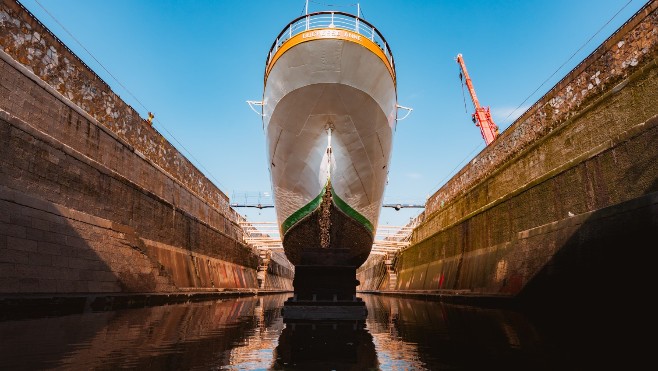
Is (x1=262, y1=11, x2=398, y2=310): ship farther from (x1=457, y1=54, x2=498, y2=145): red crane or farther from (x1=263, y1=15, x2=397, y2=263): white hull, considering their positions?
(x1=457, y1=54, x2=498, y2=145): red crane

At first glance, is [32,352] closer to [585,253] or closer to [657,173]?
[585,253]

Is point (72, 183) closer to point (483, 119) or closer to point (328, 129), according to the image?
point (328, 129)

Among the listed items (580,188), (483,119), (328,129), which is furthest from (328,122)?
(483,119)

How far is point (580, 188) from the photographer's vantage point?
7.88 m

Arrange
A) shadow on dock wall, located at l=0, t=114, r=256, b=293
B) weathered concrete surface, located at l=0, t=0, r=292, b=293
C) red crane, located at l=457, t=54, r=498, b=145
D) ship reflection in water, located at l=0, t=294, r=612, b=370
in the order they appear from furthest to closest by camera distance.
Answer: red crane, located at l=457, t=54, r=498, b=145, weathered concrete surface, located at l=0, t=0, r=292, b=293, shadow on dock wall, located at l=0, t=114, r=256, b=293, ship reflection in water, located at l=0, t=294, r=612, b=370

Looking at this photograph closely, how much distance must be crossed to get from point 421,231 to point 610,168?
626 inches

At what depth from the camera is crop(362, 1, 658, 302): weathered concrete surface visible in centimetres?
544

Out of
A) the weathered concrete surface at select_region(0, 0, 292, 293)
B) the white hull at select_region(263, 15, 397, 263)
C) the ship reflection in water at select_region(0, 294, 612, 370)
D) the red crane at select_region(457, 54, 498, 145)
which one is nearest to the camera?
the ship reflection in water at select_region(0, 294, 612, 370)

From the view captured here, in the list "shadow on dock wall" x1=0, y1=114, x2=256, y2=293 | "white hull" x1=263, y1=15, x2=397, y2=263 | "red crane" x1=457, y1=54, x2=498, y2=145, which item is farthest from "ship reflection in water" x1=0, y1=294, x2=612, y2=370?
"red crane" x1=457, y1=54, x2=498, y2=145

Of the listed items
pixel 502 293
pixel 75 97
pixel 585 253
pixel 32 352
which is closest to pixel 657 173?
pixel 585 253

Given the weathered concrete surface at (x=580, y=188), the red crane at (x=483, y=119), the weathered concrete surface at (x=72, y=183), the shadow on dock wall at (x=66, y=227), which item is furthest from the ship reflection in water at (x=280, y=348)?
the red crane at (x=483, y=119)

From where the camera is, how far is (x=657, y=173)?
601cm

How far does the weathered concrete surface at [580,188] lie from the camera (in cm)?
544

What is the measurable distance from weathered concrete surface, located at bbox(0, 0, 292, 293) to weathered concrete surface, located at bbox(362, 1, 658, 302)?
881 centimetres
